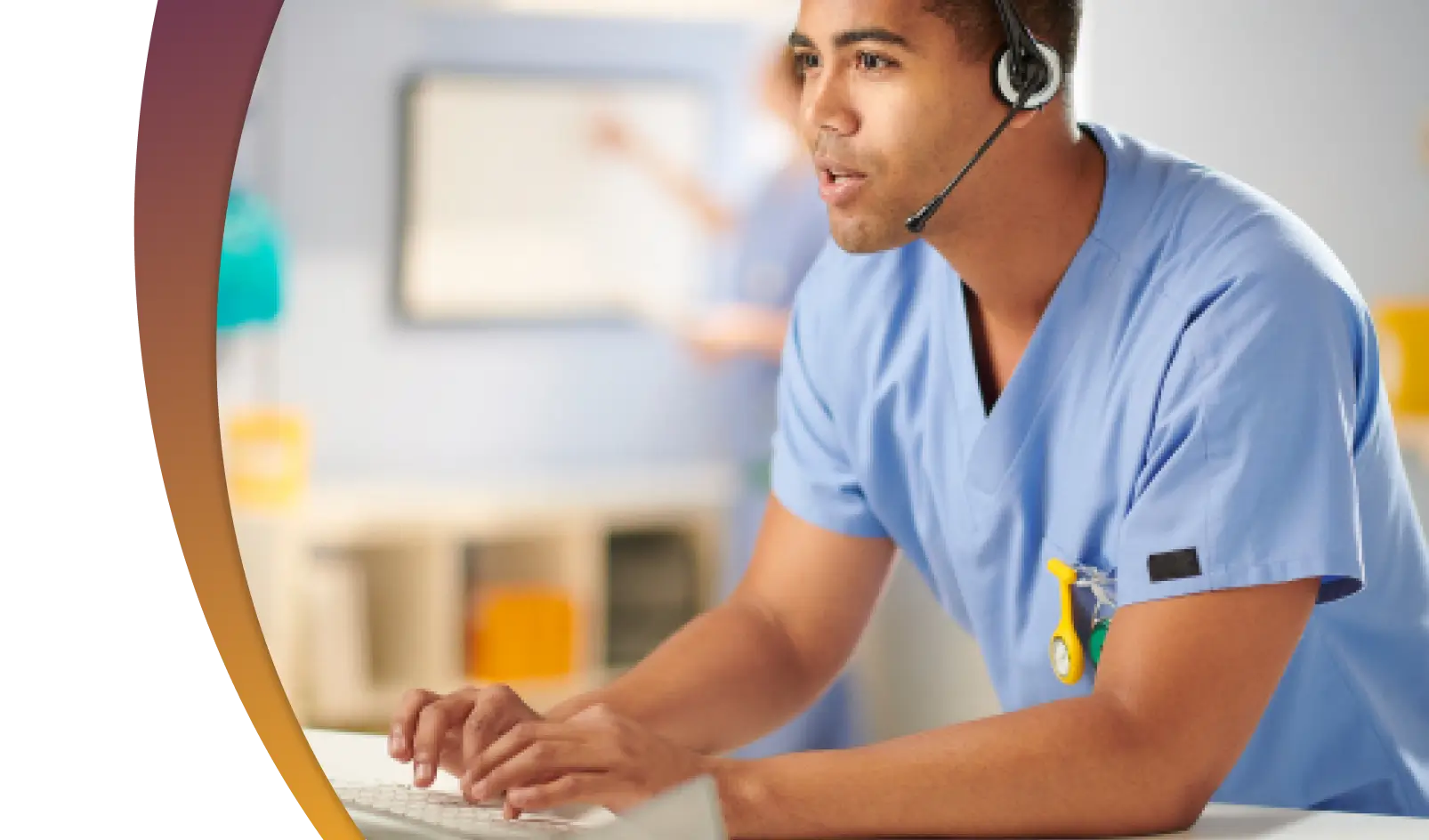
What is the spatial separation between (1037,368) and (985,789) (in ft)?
0.85

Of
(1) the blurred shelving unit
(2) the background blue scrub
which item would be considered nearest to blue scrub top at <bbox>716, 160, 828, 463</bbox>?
(2) the background blue scrub

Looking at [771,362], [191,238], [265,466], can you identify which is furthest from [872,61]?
[265,466]

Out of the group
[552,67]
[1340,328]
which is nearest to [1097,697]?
[1340,328]

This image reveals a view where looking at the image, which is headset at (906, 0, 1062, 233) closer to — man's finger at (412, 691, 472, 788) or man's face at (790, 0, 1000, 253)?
man's face at (790, 0, 1000, 253)

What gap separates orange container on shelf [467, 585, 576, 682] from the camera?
8.98 feet

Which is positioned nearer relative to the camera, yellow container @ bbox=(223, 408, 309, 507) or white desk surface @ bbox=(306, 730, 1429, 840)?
white desk surface @ bbox=(306, 730, 1429, 840)

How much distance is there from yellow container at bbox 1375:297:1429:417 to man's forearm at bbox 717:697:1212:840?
1.95ft

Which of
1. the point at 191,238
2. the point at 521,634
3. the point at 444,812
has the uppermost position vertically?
the point at 191,238

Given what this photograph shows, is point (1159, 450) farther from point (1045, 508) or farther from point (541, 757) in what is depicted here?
point (541, 757)

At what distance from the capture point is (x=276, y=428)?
8.32 ft

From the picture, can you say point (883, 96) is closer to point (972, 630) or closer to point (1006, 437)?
point (1006, 437)

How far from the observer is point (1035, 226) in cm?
83

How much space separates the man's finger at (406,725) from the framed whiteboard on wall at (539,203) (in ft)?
7.39

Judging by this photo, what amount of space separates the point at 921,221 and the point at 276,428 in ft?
6.33
